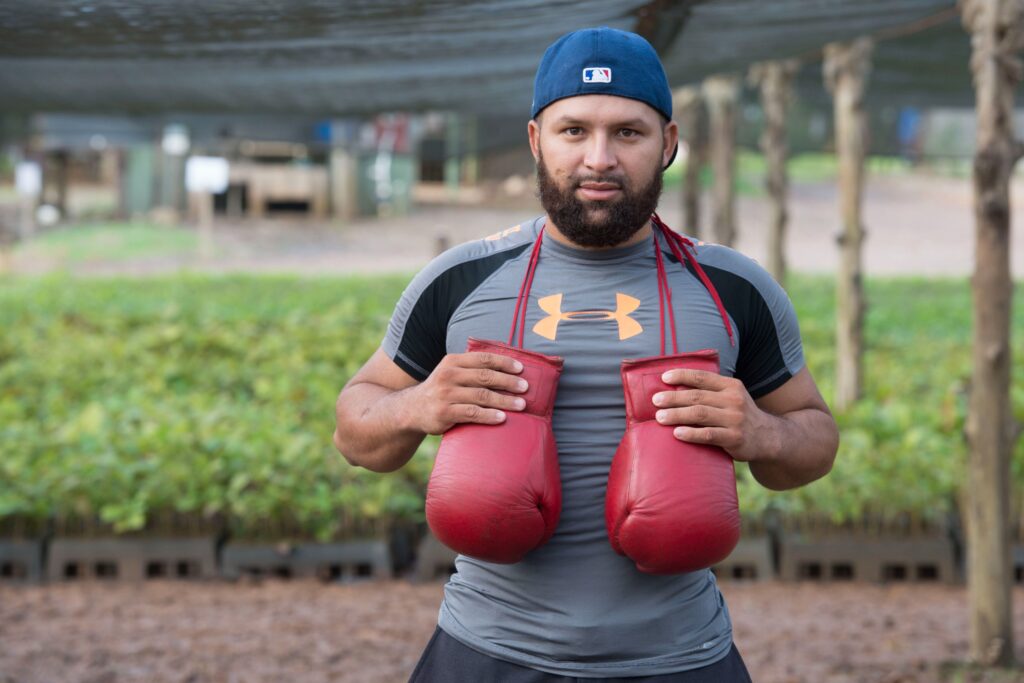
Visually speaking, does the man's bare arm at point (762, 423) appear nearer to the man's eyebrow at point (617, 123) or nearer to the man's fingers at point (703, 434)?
the man's fingers at point (703, 434)

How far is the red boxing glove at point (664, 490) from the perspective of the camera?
1967 millimetres

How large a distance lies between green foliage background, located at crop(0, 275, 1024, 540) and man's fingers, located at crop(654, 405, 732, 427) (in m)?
3.73

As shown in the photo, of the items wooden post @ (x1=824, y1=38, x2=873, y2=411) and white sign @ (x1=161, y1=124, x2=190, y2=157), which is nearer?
wooden post @ (x1=824, y1=38, x2=873, y2=411)

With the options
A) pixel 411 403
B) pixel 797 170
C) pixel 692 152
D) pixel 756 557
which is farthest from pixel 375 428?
pixel 797 170

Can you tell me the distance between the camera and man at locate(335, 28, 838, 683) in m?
2.06

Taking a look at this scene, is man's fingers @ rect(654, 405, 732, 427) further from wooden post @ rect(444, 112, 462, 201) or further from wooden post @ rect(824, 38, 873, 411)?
wooden post @ rect(444, 112, 462, 201)

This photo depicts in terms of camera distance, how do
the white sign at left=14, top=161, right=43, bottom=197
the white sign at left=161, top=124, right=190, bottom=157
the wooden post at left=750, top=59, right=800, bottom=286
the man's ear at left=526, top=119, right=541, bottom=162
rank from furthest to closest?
the white sign at left=161, top=124, right=190, bottom=157 → the white sign at left=14, top=161, right=43, bottom=197 → the wooden post at left=750, top=59, right=800, bottom=286 → the man's ear at left=526, top=119, right=541, bottom=162

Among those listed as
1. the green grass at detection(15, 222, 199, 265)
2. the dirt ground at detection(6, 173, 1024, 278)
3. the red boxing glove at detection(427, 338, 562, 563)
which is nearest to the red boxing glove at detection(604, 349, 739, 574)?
the red boxing glove at detection(427, 338, 562, 563)

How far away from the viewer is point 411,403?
2.11 m

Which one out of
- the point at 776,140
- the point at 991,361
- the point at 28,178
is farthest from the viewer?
the point at 28,178

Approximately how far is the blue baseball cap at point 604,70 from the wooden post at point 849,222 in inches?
244

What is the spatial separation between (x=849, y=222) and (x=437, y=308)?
6.56 meters

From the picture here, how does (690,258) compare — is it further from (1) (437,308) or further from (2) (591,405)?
(1) (437,308)

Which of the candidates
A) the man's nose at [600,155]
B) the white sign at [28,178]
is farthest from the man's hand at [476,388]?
the white sign at [28,178]
